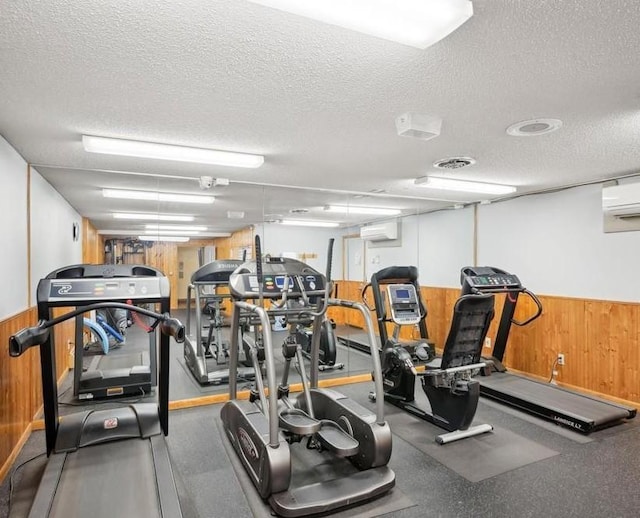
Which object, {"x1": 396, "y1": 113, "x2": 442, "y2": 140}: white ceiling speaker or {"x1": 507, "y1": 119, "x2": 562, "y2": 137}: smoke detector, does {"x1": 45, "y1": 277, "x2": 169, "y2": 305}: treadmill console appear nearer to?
{"x1": 396, "y1": 113, "x2": 442, "y2": 140}: white ceiling speaker

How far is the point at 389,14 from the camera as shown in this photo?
136 centimetres

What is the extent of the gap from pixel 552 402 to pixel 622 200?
6.93 feet

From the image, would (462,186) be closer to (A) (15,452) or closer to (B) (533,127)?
(B) (533,127)

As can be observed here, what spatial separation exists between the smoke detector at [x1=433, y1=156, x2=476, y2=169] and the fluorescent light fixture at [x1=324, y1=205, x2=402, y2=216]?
171 cm

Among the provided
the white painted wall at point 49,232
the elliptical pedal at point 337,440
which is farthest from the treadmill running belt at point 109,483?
the white painted wall at point 49,232

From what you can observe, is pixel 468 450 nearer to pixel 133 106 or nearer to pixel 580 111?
pixel 580 111

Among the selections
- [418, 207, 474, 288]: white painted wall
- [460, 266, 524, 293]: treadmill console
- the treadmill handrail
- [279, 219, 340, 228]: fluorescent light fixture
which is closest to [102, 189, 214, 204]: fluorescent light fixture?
[279, 219, 340, 228]: fluorescent light fixture

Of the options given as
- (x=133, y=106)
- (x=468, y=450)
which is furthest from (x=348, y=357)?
(x=133, y=106)

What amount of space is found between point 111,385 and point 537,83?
14.5 ft

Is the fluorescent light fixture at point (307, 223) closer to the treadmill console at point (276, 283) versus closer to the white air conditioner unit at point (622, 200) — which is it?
the treadmill console at point (276, 283)

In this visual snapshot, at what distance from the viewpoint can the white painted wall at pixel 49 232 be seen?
11.4 ft

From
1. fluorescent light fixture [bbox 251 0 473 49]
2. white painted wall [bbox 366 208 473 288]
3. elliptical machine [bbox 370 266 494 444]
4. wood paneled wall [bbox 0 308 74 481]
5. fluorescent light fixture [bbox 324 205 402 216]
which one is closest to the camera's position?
fluorescent light fixture [bbox 251 0 473 49]

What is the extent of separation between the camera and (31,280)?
3365 mm

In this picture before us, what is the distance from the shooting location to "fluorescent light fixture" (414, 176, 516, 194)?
14.1 feet
